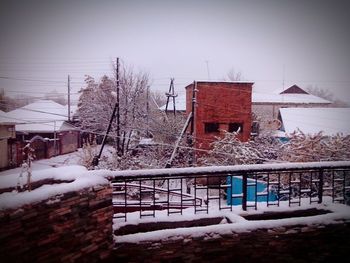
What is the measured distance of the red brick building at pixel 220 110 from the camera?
16.3 m

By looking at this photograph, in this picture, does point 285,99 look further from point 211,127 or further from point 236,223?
point 236,223

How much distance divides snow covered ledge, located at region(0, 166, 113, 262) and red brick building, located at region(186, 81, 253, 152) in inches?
535

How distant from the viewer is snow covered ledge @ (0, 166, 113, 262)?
7.46 feet

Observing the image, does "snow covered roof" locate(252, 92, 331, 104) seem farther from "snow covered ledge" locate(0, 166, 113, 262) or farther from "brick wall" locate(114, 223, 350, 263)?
"snow covered ledge" locate(0, 166, 113, 262)

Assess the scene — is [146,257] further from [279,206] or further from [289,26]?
[289,26]

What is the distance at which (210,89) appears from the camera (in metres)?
16.3

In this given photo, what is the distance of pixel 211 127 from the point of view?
1684 cm

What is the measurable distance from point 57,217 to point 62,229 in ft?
0.37

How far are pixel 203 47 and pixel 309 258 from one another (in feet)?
89.3

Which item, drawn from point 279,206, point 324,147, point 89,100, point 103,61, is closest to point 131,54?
point 103,61

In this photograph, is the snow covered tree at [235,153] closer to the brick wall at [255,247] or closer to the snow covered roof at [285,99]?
the brick wall at [255,247]

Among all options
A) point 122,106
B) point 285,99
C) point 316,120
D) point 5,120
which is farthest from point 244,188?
point 285,99

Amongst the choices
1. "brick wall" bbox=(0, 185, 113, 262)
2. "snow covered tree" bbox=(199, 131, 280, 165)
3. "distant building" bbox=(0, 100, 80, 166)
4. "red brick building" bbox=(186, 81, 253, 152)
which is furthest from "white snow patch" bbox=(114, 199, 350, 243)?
"distant building" bbox=(0, 100, 80, 166)

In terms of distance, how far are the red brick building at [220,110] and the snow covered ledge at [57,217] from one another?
13583mm
